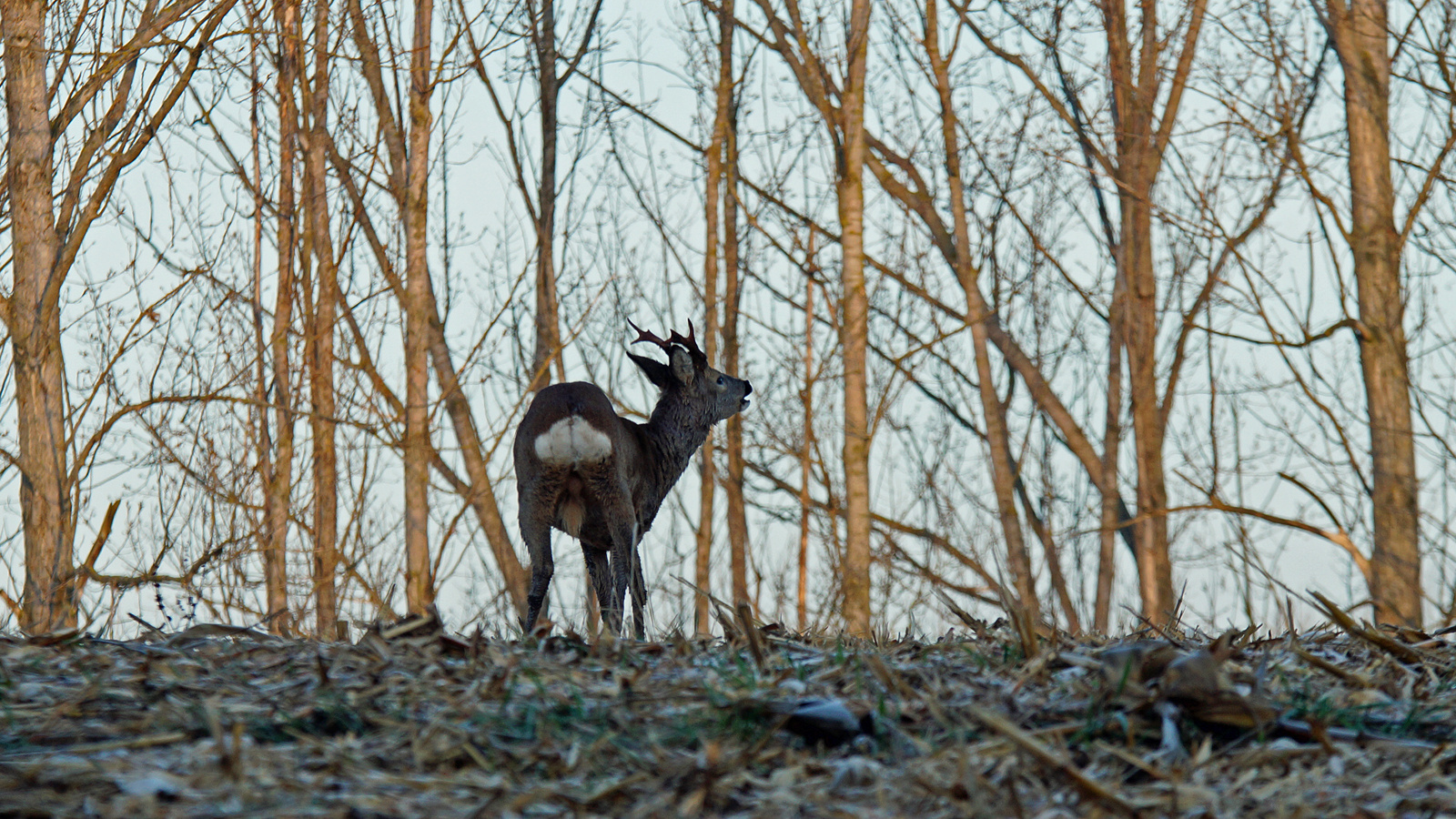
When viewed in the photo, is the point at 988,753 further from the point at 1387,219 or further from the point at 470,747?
the point at 1387,219

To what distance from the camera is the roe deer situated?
24.2 ft

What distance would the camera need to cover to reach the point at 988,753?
8.79 ft

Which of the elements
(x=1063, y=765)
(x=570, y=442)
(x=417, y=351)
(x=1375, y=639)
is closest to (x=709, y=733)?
(x=1063, y=765)

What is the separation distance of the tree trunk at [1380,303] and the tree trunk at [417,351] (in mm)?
8602

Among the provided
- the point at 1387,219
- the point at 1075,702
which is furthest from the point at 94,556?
the point at 1387,219

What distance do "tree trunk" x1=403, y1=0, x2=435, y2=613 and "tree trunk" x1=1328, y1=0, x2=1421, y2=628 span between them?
8602mm

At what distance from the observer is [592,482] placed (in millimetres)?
7641

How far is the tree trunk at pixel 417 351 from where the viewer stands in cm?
1212

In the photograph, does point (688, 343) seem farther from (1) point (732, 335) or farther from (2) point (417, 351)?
(1) point (732, 335)

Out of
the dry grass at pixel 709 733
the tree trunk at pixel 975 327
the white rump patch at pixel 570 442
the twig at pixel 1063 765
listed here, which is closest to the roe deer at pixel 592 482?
the white rump patch at pixel 570 442

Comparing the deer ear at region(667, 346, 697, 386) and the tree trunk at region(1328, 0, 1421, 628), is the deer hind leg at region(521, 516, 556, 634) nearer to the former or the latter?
the deer ear at region(667, 346, 697, 386)

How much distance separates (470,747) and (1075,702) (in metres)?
1.36

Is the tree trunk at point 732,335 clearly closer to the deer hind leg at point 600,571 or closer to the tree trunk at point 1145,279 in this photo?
the tree trunk at point 1145,279

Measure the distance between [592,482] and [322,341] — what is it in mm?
6013
